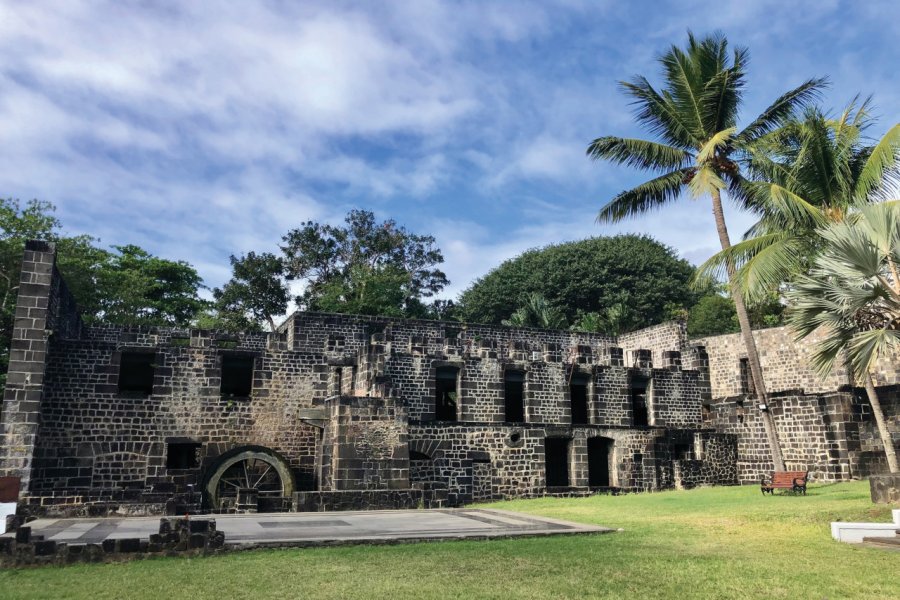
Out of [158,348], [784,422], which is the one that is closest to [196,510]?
[158,348]

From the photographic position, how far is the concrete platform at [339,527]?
10.4 meters

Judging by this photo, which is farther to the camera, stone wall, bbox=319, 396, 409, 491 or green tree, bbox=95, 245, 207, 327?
green tree, bbox=95, 245, 207, 327

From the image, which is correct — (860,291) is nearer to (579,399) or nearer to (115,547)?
(115,547)

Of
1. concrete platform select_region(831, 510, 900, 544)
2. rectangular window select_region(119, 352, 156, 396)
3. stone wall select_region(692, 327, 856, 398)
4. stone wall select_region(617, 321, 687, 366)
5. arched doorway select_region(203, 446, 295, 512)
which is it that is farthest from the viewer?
stone wall select_region(617, 321, 687, 366)

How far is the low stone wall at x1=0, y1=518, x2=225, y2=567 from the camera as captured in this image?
28.5ft

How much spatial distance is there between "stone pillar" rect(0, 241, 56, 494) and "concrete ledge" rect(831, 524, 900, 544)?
17441 mm

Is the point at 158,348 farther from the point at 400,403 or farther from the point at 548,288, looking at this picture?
the point at 548,288

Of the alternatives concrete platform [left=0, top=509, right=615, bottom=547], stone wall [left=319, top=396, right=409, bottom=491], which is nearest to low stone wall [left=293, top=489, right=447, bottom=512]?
concrete platform [left=0, top=509, right=615, bottom=547]

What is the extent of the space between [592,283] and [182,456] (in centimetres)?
3337

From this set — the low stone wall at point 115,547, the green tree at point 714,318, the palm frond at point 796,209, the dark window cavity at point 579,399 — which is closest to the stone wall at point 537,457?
the dark window cavity at point 579,399

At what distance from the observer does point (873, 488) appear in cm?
1256

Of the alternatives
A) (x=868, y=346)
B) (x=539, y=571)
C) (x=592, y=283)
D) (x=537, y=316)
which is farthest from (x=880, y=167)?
Result: (x=592, y=283)

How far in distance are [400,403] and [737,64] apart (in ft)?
43.2

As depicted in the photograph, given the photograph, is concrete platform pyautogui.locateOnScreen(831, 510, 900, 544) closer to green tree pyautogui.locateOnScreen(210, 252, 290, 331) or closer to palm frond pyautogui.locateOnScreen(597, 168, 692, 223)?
palm frond pyautogui.locateOnScreen(597, 168, 692, 223)
